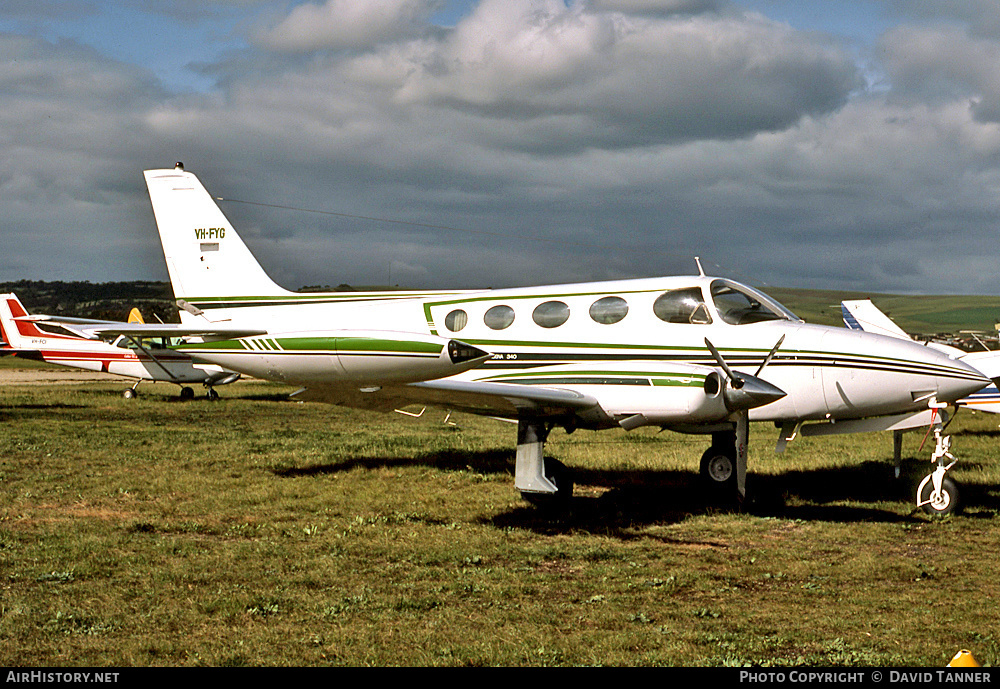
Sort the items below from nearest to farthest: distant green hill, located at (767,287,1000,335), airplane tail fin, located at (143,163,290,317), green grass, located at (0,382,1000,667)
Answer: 1. green grass, located at (0,382,1000,667)
2. airplane tail fin, located at (143,163,290,317)
3. distant green hill, located at (767,287,1000,335)

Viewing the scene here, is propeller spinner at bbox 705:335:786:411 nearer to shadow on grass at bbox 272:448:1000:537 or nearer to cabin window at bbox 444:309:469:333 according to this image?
shadow on grass at bbox 272:448:1000:537

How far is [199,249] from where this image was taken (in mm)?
14922

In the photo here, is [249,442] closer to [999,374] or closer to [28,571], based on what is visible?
[28,571]

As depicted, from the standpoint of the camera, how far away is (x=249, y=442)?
783 inches

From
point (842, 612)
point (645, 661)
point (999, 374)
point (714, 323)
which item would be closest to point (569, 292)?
point (714, 323)

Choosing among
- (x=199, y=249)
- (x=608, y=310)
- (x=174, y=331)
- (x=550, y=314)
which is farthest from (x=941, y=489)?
(x=199, y=249)

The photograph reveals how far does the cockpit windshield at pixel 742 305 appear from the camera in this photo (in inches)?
468

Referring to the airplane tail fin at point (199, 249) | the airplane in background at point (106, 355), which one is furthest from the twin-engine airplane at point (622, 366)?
the airplane in background at point (106, 355)

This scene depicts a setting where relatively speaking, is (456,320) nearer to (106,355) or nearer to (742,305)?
(742,305)

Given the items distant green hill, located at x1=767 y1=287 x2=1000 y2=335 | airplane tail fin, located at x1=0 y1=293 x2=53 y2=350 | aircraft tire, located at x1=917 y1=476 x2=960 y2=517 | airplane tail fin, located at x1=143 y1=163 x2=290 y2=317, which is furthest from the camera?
distant green hill, located at x1=767 y1=287 x2=1000 y2=335

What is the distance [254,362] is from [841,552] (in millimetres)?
7179

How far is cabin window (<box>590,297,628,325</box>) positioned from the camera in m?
12.1

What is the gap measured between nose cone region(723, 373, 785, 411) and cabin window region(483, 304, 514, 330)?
354cm

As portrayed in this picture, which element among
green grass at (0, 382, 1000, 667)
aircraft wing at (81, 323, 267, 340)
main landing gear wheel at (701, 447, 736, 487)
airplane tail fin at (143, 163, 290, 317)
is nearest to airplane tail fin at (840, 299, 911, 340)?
green grass at (0, 382, 1000, 667)
